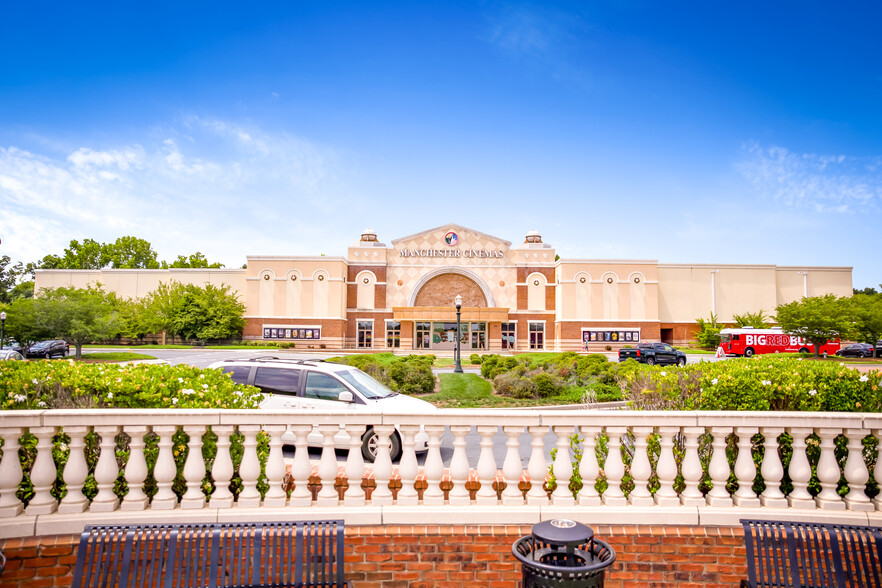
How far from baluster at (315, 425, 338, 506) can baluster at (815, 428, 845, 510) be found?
373 cm

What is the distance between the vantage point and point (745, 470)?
13.3 feet

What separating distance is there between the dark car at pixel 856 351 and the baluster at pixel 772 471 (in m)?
49.4

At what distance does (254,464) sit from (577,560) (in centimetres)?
241

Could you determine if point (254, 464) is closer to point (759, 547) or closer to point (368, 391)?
point (759, 547)

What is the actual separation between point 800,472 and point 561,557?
2.18 metres

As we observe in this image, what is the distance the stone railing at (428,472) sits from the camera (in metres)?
3.92

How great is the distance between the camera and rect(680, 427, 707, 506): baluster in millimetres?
4117

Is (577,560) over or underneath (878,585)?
over

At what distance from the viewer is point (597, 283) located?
50875mm

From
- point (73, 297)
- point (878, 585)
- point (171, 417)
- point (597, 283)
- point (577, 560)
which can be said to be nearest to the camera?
point (577, 560)

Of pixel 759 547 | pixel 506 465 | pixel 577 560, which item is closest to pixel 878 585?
pixel 759 547

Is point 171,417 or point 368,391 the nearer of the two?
point 171,417

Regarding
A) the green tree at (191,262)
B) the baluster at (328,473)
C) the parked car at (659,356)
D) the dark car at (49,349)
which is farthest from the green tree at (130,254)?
the baluster at (328,473)

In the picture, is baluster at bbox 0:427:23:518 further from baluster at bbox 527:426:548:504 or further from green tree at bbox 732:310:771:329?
green tree at bbox 732:310:771:329
